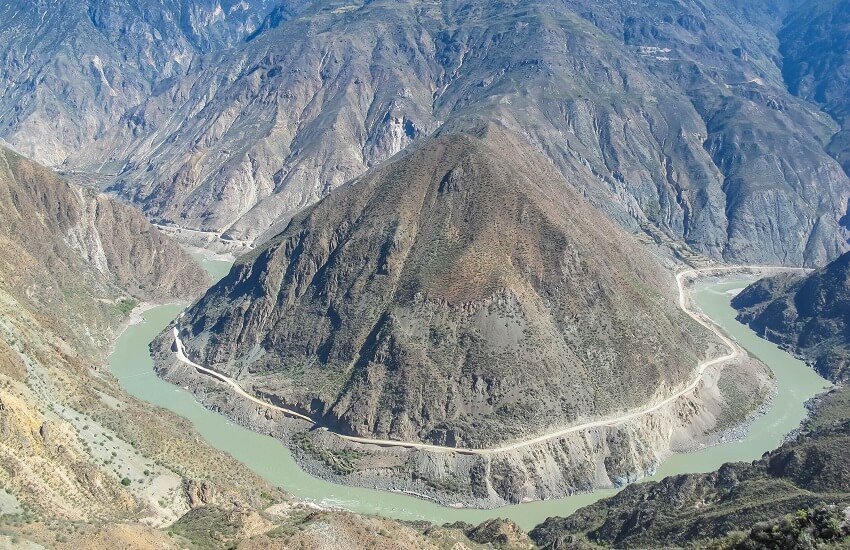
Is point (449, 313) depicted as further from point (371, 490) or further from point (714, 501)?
point (714, 501)

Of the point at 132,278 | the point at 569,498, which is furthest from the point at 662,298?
the point at 132,278

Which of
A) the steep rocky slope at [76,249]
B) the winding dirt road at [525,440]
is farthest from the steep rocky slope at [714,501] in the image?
the steep rocky slope at [76,249]

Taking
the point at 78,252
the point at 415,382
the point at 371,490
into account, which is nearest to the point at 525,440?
A: the point at 415,382

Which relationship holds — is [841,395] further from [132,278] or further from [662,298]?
[132,278]

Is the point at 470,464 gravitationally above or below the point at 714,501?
below

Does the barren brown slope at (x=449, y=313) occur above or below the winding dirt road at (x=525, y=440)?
above

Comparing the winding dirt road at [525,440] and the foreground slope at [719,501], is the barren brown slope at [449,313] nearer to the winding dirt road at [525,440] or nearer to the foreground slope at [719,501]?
the winding dirt road at [525,440]

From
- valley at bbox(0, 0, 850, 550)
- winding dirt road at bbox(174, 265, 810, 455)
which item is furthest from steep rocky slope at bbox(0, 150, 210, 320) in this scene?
winding dirt road at bbox(174, 265, 810, 455)
